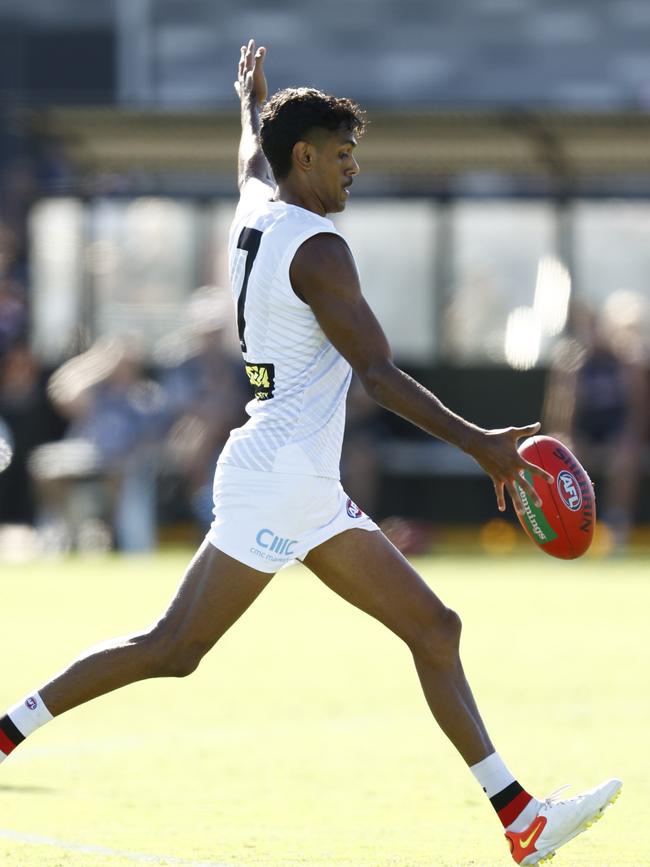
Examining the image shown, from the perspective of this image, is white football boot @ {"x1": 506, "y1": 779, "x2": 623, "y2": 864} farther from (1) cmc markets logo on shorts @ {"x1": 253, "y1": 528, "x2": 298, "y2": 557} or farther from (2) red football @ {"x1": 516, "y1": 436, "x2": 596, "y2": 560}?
(1) cmc markets logo on shorts @ {"x1": 253, "y1": 528, "x2": 298, "y2": 557}

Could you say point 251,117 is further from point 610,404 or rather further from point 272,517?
point 610,404

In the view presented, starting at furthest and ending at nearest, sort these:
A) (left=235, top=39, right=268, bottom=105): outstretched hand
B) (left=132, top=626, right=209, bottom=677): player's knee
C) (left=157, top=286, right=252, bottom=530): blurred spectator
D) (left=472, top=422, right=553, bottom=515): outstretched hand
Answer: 1. (left=157, top=286, right=252, bottom=530): blurred spectator
2. (left=235, top=39, right=268, bottom=105): outstretched hand
3. (left=132, top=626, right=209, bottom=677): player's knee
4. (left=472, top=422, right=553, bottom=515): outstretched hand

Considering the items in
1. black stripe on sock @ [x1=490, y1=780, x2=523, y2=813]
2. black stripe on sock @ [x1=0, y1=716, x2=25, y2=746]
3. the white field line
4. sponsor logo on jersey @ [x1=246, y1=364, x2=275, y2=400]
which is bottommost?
the white field line

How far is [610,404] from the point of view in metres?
19.6

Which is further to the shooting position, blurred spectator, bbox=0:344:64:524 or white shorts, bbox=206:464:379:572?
blurred spectator, bbox=0:344:64:524

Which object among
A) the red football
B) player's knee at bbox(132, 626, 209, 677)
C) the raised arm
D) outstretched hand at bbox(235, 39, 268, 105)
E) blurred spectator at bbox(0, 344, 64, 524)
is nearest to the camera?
player's knee at bbox(132, 626, 209, 677)

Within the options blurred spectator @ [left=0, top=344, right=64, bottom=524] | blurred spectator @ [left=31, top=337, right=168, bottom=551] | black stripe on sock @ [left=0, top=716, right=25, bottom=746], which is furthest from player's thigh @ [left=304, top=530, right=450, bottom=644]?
blurred spectator @ [left=0, top=344, right=64, bottom=524]

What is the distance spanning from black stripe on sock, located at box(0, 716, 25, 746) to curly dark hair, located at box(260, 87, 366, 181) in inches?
78.1

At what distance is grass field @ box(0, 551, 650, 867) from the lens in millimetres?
6492

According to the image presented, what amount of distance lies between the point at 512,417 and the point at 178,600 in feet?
48.9

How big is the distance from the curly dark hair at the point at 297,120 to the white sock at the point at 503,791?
1999mm

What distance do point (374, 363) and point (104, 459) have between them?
44.8 ft

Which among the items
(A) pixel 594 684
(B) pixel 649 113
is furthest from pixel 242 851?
(B) pixel 649 113

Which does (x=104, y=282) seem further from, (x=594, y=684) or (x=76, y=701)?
(x=76, y=701)
